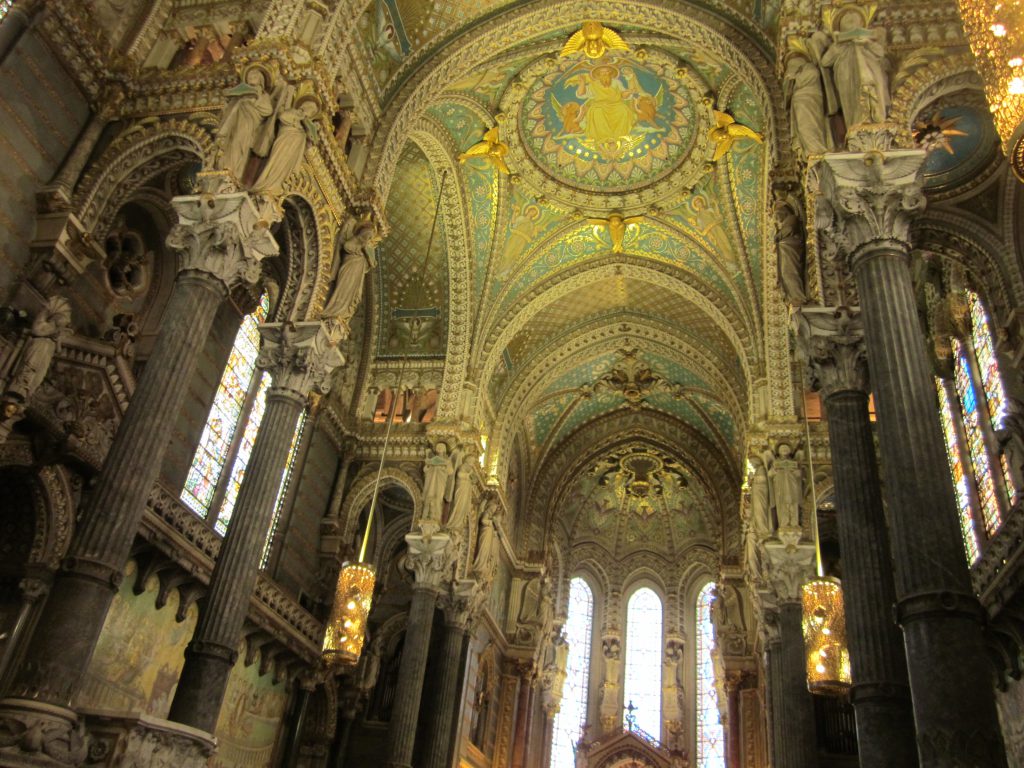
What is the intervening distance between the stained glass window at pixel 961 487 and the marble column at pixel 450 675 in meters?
9.14

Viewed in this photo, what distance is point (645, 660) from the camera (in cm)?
2797

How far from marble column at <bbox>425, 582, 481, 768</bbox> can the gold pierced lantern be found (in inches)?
525

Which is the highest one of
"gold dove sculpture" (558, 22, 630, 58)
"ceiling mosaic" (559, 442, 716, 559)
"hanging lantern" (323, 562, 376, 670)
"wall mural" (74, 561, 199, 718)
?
"gold dove sculpture" (558, 22, 630, 58)

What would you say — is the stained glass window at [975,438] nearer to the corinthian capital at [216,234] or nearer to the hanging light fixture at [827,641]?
the hanging light fixture at [827,641]

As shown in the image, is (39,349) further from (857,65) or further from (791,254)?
(857,65)

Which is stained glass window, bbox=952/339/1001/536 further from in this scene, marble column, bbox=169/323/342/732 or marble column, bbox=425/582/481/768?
marble column, bbox=425/582/481/768

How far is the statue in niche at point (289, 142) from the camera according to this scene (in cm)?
974

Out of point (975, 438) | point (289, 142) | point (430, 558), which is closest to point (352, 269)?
point (289, 142)

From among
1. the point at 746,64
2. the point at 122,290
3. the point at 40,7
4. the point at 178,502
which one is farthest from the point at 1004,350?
the point at 40,7

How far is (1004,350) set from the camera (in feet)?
35.9

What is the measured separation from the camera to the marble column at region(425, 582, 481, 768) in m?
16.4

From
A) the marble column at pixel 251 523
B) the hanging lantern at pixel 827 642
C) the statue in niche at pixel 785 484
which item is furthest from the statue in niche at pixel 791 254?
the statue in niche at pixel 785 484

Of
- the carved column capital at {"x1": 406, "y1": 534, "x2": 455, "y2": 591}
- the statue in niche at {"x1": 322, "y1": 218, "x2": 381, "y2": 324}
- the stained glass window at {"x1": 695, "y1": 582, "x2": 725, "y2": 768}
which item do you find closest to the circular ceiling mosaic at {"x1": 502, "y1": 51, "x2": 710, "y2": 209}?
the statue in niche at {"x1": 322, "y1": 218, "x2": 381, "y2": 324}

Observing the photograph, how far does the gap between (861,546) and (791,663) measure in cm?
666
